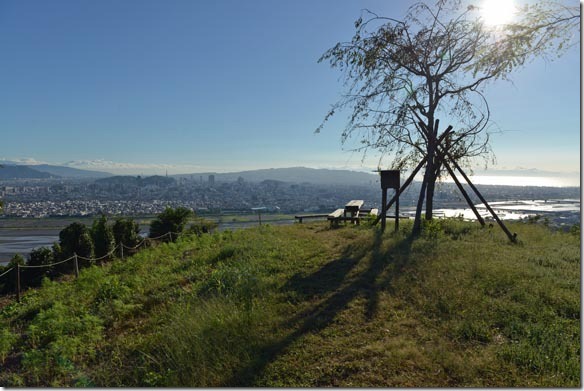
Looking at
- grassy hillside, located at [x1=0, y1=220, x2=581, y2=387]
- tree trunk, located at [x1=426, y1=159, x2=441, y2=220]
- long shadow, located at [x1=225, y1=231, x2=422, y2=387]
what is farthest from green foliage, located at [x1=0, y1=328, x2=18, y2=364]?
tree trunk, located at [x1=426, y1=159, x2=441, y2=220]

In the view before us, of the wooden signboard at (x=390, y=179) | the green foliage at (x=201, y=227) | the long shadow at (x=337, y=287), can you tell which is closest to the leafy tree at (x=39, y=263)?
the green foliage at (x=201, y=227)

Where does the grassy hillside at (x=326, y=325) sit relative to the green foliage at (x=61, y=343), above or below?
above

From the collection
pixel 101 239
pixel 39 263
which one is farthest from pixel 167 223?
pixel 39 263

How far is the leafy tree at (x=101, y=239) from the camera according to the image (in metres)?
12.8

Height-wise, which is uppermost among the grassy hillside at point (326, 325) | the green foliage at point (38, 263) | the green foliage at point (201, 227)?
the grassy hillside at point (326, 325)

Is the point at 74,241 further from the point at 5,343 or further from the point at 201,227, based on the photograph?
the point at 5,343

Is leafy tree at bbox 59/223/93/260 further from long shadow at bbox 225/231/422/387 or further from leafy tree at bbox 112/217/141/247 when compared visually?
long shadow at bbox 225/231/422/387

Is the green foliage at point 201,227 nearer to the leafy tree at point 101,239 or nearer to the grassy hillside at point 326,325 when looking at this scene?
the leafy tree at point 101,239

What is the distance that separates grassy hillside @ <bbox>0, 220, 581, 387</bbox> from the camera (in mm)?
2959

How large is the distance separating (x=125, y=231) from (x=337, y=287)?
40.5 ft

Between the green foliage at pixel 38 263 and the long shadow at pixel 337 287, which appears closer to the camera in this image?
the long shadow at pixel 337 287

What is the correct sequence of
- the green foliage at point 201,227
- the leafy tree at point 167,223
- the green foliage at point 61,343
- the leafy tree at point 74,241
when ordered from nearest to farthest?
the green foliage at point 61,343, the leafy tree at point 74,241, the leafy tree at point 167,223, the green foliage at point 201,227

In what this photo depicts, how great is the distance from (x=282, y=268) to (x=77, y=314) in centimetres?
397

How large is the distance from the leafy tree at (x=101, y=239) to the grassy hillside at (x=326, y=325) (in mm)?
5824
